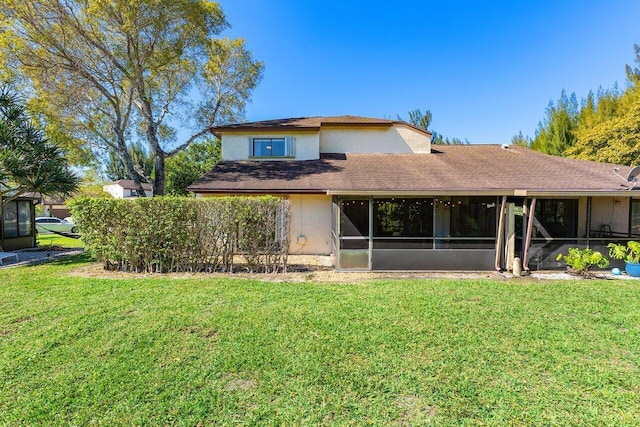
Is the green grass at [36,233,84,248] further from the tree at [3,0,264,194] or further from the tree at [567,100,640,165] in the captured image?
the tree at [567,100,640,165]

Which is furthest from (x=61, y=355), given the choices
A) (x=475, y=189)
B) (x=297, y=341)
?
(x=475, y=189)

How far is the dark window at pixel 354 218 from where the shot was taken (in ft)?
32.5

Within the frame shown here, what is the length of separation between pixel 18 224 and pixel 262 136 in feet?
39.9

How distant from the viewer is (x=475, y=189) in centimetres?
908

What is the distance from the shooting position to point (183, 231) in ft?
28.3

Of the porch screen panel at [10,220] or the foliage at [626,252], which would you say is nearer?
the foliage at [626,252]

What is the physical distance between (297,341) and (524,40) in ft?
67.4

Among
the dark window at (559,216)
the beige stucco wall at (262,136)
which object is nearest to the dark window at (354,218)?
the beige stucco wall at (262,136)

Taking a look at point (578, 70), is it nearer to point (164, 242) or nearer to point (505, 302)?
point (505, 302)

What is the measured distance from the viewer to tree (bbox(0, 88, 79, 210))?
10.5 metres

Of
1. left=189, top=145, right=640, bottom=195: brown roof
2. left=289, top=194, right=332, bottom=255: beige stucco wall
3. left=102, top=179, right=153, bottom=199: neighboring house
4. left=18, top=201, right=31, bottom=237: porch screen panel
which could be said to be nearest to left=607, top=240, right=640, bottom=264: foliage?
left=189, top=145, right=640, bottom=195: brown roof

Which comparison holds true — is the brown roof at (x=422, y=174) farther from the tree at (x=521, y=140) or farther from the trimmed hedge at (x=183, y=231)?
the tree at (x=521, y=140)

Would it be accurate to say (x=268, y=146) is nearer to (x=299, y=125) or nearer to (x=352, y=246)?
(x=299, y=125)

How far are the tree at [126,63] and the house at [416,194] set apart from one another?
6.63 meters
